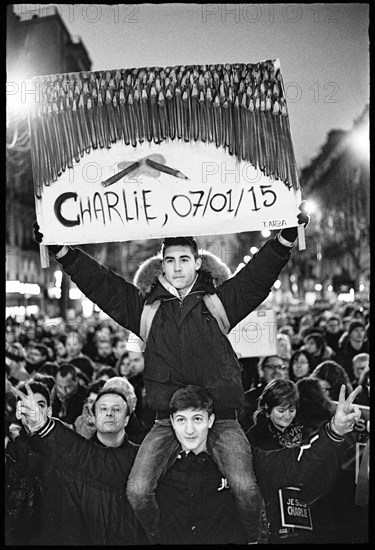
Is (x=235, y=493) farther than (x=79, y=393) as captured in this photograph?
No

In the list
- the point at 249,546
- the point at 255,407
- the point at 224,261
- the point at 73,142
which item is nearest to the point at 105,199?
the point at 73,142

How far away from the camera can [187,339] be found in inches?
167

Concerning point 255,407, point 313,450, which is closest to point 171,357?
point 255,407

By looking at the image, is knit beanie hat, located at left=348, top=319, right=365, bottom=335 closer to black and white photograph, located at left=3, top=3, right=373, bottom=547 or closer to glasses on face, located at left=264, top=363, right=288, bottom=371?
glasses on face, located at left=264, top=363, right=288, bottom=371

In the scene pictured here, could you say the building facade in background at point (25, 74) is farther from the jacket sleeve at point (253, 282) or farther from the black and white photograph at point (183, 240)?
the jacket sleeve at point (253, 282)

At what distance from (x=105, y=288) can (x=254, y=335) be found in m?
0.79

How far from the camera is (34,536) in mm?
4414

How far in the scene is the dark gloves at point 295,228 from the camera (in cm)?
425

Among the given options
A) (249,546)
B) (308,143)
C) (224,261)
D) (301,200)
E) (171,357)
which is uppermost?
(308,143)

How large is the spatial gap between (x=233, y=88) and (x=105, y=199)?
0.85 meters

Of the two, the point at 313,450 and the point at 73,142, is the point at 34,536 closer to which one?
the point at 313,450

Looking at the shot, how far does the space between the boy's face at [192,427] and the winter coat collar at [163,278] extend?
0.59 metres

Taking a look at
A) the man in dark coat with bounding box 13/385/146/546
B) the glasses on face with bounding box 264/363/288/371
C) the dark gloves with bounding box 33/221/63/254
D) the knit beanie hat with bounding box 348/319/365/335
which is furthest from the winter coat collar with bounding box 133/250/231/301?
the knit beanie hat with bounding box 348/319/365/335
